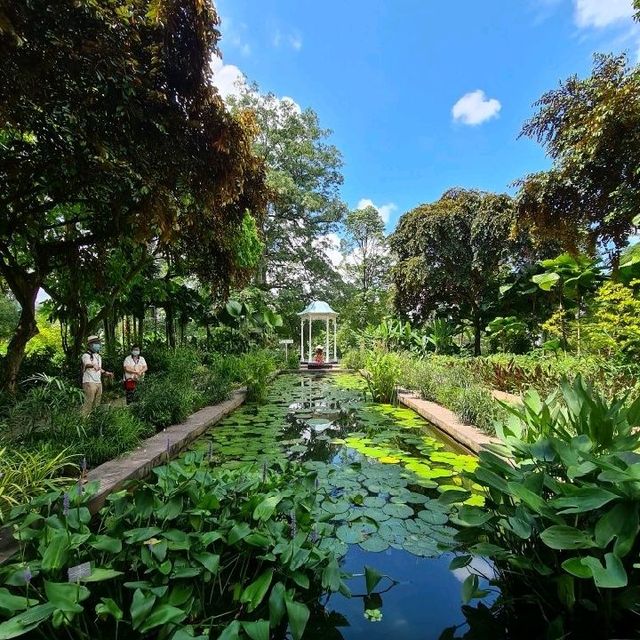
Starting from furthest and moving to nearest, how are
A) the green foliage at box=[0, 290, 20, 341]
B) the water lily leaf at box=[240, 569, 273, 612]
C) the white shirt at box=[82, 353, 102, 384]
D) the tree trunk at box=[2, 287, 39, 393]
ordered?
the green foliage at box=[0, 290, 20, 341], the tree trunk at box=[2, 287, 39, 393], the white shirt at box=[82, 353, 102, 384], the water lily leaf at box=[240, 569, 273, 612]

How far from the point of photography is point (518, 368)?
765 centimetres

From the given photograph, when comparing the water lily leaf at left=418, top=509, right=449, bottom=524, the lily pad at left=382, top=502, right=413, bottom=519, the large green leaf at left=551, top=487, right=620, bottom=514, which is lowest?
the water lily leaf at left=418, top=509, right=449, bottom=524

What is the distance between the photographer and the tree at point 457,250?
37.9 ft

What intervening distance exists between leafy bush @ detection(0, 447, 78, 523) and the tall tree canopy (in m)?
2.49

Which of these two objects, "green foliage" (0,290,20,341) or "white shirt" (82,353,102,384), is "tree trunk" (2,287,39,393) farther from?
"green foliage" (0,290,20,341)

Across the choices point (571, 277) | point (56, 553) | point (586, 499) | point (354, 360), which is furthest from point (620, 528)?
point (354, 360)

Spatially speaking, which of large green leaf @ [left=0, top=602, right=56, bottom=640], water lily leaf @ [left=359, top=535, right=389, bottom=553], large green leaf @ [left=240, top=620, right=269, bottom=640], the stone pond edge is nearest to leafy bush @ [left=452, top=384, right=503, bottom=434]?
water lily leaf @ [left=359, top=535, right=389, bottom=553]

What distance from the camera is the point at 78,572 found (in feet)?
4.64

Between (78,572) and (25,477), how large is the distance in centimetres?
178

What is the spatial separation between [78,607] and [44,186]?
17.8ft

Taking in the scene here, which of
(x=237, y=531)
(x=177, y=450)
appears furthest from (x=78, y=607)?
(x=177, y=450)

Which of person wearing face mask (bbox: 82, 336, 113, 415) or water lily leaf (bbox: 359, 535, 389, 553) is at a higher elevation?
person wearing face mask (bbox: 82, 336, 113, 415)

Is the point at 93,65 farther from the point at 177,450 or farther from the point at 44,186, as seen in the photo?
the point at 177,450

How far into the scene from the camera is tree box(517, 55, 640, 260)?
5.82 m
